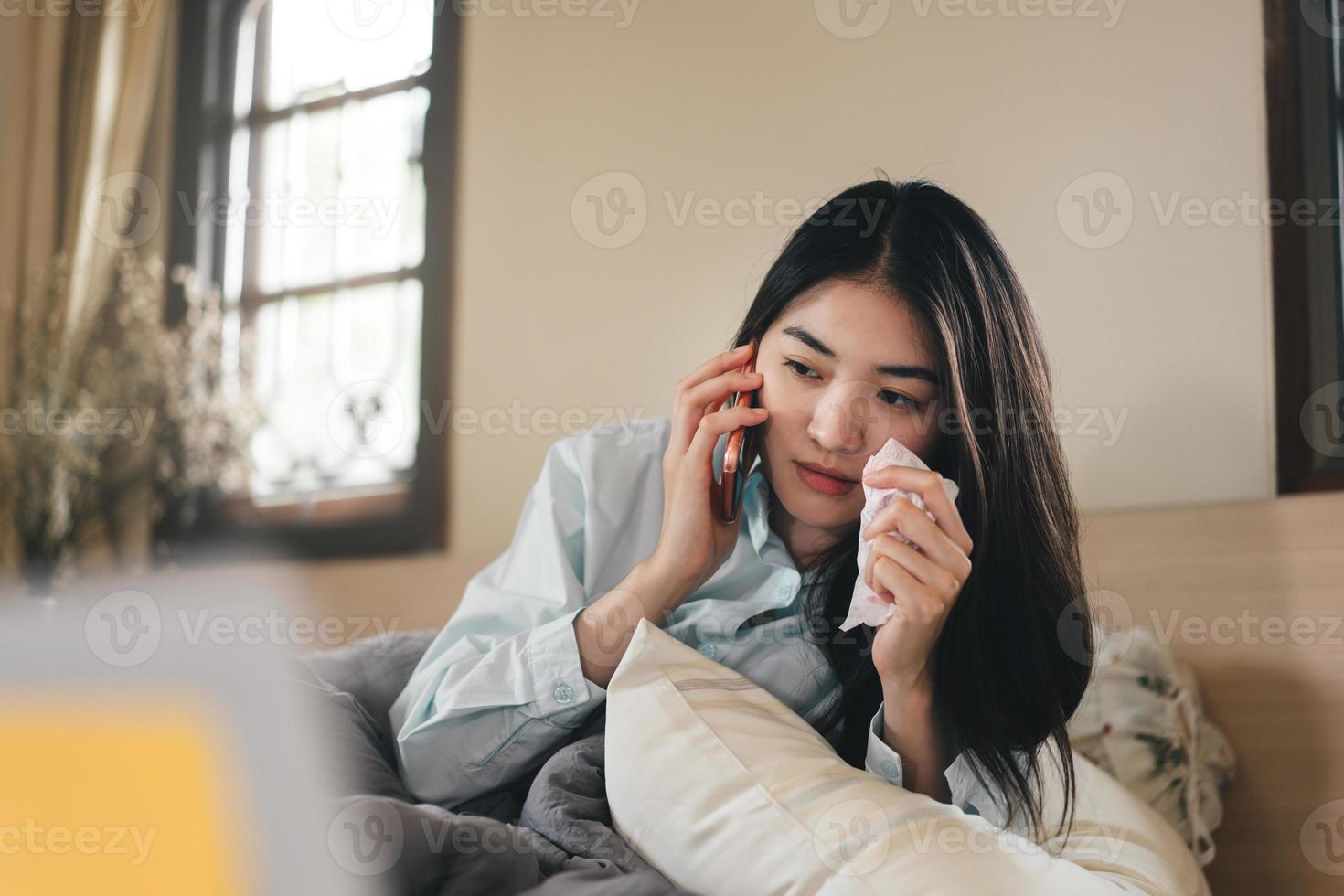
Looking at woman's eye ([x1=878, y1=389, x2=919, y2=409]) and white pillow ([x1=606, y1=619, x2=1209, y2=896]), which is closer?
white pillow ([x1=606, y1=619, x2=1209, y2=896])

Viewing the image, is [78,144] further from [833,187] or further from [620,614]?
[620,614]

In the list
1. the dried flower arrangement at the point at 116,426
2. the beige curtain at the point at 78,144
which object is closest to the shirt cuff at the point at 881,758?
the dried flower arrangement at the point at 116,426

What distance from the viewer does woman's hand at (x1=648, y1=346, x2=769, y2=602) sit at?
1252 millimetres

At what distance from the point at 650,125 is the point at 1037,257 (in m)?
0.92

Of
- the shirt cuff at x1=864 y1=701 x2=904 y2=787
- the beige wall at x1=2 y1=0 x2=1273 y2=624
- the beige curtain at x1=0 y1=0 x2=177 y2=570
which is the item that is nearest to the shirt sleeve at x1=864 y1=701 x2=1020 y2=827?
the shirt cuff at x1=864 y1=701 x2=904 y2=787

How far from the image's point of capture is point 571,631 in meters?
1.20

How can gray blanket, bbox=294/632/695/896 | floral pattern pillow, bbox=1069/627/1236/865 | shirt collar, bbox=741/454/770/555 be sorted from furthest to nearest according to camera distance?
floral pattern pillow, bbox=1069/627/1236/865 < shirt collar, bbox=741/454/770/555 < gray blanket, bbox=294/632/695/896

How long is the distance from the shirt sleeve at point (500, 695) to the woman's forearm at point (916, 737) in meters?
0.32

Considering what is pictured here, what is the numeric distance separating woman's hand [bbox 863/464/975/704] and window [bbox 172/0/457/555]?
167cm

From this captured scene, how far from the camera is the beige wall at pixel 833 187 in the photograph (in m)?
1.80

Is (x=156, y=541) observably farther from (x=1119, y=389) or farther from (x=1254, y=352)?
(x=1254, y=352)

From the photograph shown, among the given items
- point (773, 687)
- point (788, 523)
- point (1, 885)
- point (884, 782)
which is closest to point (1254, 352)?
point (788, 523)

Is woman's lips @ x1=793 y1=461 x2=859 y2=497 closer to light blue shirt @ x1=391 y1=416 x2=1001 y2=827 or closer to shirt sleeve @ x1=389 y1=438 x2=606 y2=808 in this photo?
light blue shirt @ x1=391 y1=416 x2=1001 y2=827

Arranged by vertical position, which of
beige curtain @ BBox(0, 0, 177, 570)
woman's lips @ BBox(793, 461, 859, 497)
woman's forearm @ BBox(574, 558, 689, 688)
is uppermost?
beige curtain @ BBox(0, 0, 177, 570)
